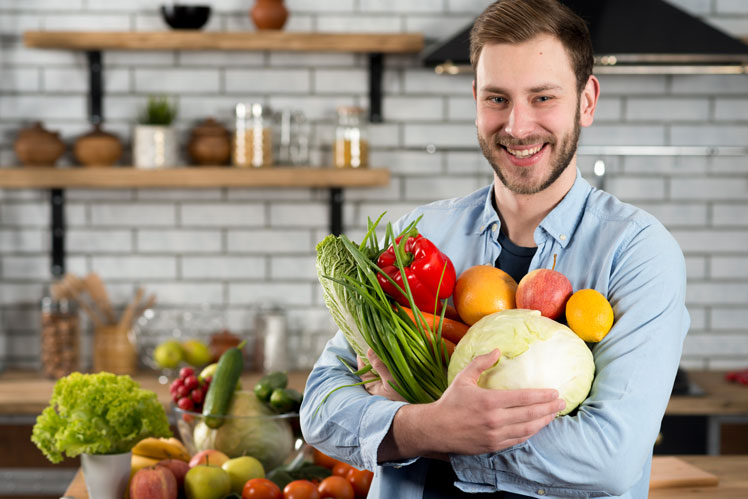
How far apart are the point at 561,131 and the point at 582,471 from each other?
562mm

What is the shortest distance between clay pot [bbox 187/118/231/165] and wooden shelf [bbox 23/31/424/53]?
316 mm

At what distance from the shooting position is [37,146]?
3.45 m

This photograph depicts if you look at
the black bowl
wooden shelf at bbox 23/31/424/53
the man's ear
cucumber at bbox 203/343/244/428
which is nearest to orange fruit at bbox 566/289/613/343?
the man's ear

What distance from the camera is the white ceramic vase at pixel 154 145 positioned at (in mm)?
3449

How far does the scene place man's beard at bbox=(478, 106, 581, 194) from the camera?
4.70 feet

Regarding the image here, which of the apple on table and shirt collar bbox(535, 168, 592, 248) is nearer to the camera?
the apple on table

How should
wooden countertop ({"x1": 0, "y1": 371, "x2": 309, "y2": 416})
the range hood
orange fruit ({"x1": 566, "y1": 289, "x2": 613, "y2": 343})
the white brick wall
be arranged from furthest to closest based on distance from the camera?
the white brick wall < wooden countertop ({"x1": 0, "y1": 371, "x2": 309, "y2": 416}) < the range hood < orange fruit ({"x1": 566, "y1": 289, "x2": 613, "y2": 343})

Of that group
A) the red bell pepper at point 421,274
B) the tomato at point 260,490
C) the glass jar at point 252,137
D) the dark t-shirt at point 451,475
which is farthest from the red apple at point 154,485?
the glass jar at point 252,137

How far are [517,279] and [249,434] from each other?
78 centimetres

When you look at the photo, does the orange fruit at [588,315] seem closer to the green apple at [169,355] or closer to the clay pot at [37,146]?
the green apple at [169,355]

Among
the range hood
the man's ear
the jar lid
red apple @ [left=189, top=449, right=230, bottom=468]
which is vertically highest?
the range hood

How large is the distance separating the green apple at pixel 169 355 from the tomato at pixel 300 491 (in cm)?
171

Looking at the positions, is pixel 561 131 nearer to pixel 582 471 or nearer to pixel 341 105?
pixel 582 471

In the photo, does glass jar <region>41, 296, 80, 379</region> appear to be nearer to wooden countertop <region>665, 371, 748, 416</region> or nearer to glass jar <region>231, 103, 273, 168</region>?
glass jar <region>231, 103, 273, 168</region>
